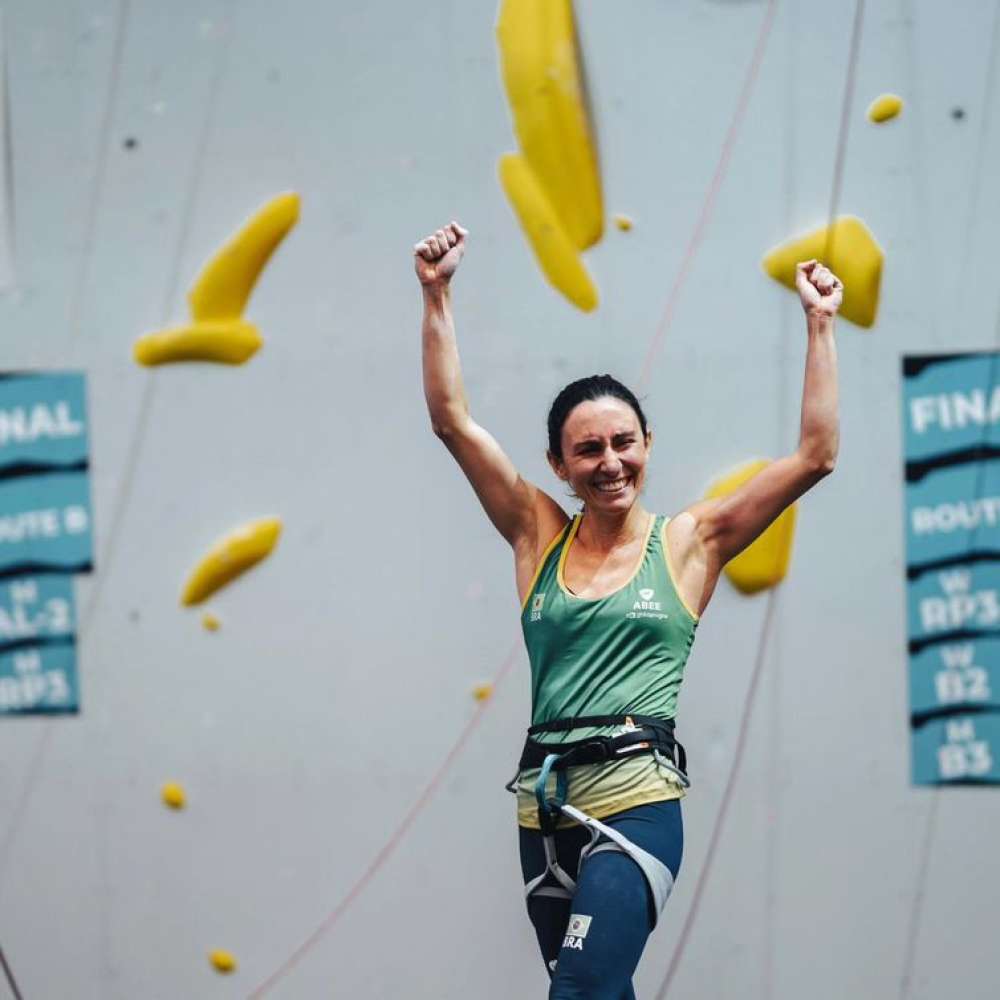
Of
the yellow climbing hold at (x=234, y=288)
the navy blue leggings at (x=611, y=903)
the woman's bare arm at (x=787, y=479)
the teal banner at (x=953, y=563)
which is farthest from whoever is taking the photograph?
the yellow climbing hold at (x=234, y=288)

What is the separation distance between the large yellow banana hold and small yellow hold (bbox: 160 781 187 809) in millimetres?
1490

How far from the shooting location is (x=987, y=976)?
3.53m

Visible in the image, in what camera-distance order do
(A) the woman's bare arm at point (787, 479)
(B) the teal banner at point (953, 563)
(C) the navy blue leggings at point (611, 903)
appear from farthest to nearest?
(B) the teal banner at point (953, 563) → (A) the woman's bare arm at point (787, 479) → (C) the navy blue leggings at point (611, 903)

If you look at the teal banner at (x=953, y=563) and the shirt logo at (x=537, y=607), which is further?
the teal banner at (x=953, y=563)

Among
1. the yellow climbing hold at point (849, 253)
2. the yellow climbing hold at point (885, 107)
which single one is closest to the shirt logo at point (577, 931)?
the yellow climbing hold at point (849, 253)

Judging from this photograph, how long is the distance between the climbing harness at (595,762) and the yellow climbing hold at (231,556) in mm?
1166

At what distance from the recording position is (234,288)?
3670mm

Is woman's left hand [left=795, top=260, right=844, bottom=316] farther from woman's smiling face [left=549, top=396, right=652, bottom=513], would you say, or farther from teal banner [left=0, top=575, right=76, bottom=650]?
teal banner [left=0, top=575, right=76, bottom=650]

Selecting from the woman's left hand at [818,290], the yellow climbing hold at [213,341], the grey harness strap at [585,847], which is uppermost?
the yellow climbing hold at [213,341]

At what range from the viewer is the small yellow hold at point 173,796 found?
3697 millimetres

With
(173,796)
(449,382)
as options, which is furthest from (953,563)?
(173,796)

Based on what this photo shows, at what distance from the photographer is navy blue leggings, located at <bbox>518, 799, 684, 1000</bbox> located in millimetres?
2545

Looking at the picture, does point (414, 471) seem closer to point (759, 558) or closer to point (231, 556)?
point (231, 556)

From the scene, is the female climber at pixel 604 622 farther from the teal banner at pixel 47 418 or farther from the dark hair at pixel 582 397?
the teal banner at pixel 47 418
